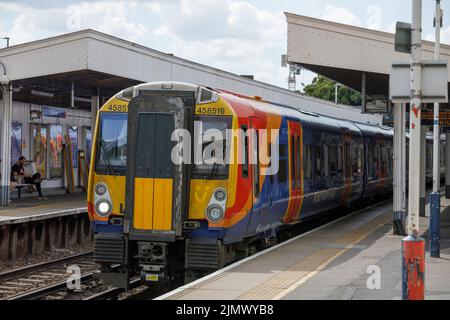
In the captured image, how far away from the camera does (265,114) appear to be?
1372 centimetres

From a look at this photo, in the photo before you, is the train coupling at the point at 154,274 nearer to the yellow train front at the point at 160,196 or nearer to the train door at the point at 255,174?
the yellow train front at the point at 160,196

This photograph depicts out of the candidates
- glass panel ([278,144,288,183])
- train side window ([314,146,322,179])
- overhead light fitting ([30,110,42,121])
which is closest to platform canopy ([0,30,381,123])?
overhead light fitting ([30,110,42,121])

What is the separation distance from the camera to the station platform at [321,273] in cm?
1003

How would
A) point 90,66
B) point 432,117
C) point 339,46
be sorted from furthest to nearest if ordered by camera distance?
1. point 90,66
2. point 432,117
3. point 339,46

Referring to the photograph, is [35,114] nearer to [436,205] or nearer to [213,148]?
[436,205]

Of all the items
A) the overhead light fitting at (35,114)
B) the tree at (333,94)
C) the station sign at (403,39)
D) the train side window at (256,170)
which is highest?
the tree at (333,94)

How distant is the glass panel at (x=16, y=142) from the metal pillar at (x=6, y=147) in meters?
3.23

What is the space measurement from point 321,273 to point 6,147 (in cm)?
1355

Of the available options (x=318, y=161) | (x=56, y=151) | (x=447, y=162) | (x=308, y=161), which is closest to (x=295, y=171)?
(x=308, y=161)

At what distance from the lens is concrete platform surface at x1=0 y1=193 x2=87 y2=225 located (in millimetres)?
18031

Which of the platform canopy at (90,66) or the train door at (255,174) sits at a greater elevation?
the platform canopy at (90,66)

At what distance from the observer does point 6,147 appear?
2270cm

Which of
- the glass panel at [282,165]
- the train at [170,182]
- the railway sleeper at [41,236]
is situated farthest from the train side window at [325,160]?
the railway sleeper at [41,236]
